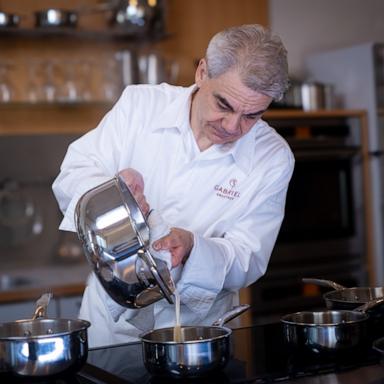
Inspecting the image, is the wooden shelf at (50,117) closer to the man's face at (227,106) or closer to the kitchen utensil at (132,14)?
the kitchen utensil at (132,14)

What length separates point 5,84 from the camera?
13.0 ft

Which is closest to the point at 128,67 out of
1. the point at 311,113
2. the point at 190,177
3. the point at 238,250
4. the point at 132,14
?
the point at 132,14

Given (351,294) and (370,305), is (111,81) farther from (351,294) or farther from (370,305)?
(370,305)

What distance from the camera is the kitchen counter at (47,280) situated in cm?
376

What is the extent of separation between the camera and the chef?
6.99ft

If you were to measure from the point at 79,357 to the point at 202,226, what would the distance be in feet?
2.37

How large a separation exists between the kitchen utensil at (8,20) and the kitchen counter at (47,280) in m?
1.11

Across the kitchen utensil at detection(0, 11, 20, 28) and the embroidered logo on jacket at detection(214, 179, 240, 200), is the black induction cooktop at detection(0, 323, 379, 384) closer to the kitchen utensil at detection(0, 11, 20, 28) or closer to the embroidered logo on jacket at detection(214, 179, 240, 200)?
the embroidered logo on jacket at detection(214, 179, 240, 200)

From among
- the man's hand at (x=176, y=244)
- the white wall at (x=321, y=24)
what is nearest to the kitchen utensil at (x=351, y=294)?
the man's hand at (x=176, y=244)

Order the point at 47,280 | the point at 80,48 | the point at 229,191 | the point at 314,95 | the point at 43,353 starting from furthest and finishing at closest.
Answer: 1. the point at 314,95
2. the point at 80,48
3. the point at 47,280
4. the point at 229,191
5. the point at 43,353

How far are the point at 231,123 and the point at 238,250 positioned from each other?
336mm

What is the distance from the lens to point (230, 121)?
79.7 inches

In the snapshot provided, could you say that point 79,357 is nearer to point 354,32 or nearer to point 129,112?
point 129,112

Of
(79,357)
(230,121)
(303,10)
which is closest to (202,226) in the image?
(230,121)
